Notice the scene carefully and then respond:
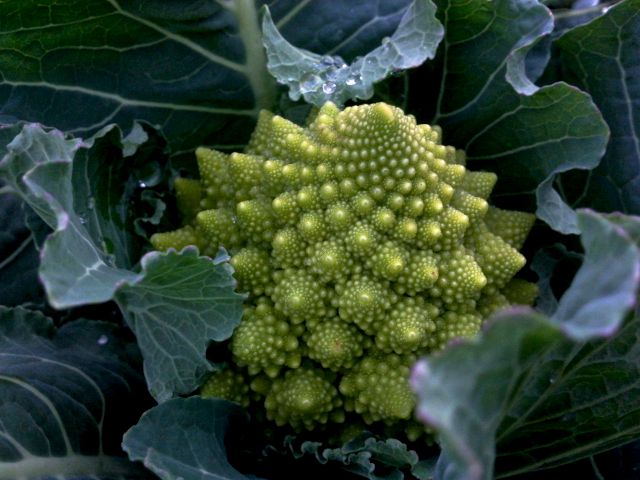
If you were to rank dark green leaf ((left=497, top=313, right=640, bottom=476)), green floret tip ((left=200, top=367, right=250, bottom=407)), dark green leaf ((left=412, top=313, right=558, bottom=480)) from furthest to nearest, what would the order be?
1. green floret tip ((left=200, top=367, right=250, bottom=407))
2. dark green leaf ((left=497, top=313, right=640, bottom=476))
3. dark green leaf ((left=412, top=313, right=558, bottom=480))

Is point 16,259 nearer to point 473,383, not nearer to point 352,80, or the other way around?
point 352,80

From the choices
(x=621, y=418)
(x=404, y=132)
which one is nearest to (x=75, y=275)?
(x=404, y=132)

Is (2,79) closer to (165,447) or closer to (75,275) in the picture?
(75,275)

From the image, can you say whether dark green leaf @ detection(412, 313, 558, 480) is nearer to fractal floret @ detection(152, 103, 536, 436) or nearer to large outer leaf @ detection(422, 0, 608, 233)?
fractal floret @ detection(152, 103, 536, 436)

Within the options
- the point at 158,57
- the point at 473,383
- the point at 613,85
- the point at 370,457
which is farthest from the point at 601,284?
the point at 158,57

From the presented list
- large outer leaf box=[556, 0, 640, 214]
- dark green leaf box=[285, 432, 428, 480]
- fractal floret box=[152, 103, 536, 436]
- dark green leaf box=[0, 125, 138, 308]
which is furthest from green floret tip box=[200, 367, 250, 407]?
large outer leaf box=[556, 0, 640, 214]
